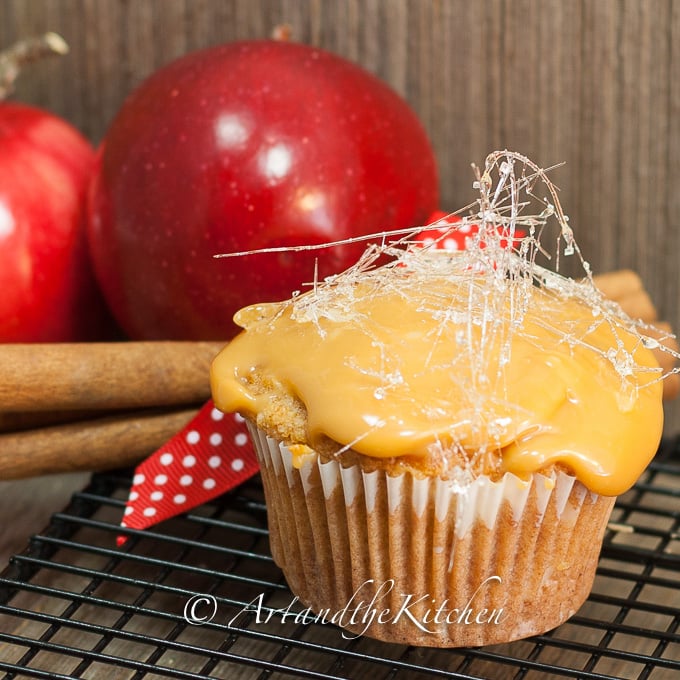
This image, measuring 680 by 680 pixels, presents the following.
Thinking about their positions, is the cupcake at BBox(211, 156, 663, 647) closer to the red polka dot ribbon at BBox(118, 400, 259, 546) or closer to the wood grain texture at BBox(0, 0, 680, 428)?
the red polka dot ribbon at BBox(118, 400, 259, 546)

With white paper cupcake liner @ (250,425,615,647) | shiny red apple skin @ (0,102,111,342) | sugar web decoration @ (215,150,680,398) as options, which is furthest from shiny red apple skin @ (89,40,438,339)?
white paper cupcake liner @ (250,425,615,647)

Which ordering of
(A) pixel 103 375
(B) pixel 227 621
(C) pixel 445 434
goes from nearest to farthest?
(C) pixel 445 434 < (B) pixel 227 621 < (A) pixel 103 375

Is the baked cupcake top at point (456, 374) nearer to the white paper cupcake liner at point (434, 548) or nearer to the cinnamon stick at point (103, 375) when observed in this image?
the white paper cupcake liner at point (434, 548)

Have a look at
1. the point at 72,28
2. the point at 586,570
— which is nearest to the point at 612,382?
the point at 586,570

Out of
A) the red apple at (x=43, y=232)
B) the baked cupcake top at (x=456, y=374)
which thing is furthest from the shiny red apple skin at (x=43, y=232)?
the baked cupcake top at (x=456, y=374)

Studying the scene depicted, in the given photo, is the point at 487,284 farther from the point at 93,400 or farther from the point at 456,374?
the point at 93,400

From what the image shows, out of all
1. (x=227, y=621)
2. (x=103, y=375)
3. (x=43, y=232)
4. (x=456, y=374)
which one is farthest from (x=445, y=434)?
(x=43, y=232)
